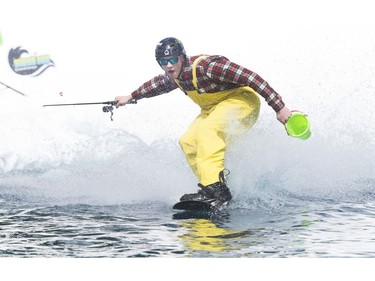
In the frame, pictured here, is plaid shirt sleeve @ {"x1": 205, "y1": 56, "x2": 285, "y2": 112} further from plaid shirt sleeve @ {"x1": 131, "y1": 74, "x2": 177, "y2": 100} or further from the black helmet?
plaid shirt sleeve @ {"x1": 131, "y1": 74, "x2": 177, "y2": 100}

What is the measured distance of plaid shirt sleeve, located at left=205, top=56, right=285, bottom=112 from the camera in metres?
4.41

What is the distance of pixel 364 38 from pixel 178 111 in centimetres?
112

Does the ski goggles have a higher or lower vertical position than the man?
higher

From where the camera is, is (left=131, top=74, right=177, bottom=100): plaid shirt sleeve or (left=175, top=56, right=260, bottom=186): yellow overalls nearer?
(left=175, top=56, right=260, bottom=186): yellow overalls

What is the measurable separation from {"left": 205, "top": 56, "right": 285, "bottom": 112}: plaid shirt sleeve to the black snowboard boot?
45cm

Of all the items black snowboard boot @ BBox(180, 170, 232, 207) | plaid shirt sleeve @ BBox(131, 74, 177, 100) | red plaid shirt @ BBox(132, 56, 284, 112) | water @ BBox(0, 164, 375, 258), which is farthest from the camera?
plaid shirt sleeve @ BBox(131, 74, 177, 100)

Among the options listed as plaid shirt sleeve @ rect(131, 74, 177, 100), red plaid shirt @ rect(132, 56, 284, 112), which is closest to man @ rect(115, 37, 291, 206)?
red plaid shirt @ rect(132, 56, 284, 112)

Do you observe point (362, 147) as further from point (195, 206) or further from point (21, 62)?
point (21, 62)

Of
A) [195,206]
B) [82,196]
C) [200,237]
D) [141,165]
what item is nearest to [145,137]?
[141,165]

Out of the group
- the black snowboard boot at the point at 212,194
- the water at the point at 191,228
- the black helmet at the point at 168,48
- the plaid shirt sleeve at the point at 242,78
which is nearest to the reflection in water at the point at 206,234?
the water at the point at 191,228

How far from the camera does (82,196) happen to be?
4.87 m

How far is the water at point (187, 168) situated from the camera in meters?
3.75
